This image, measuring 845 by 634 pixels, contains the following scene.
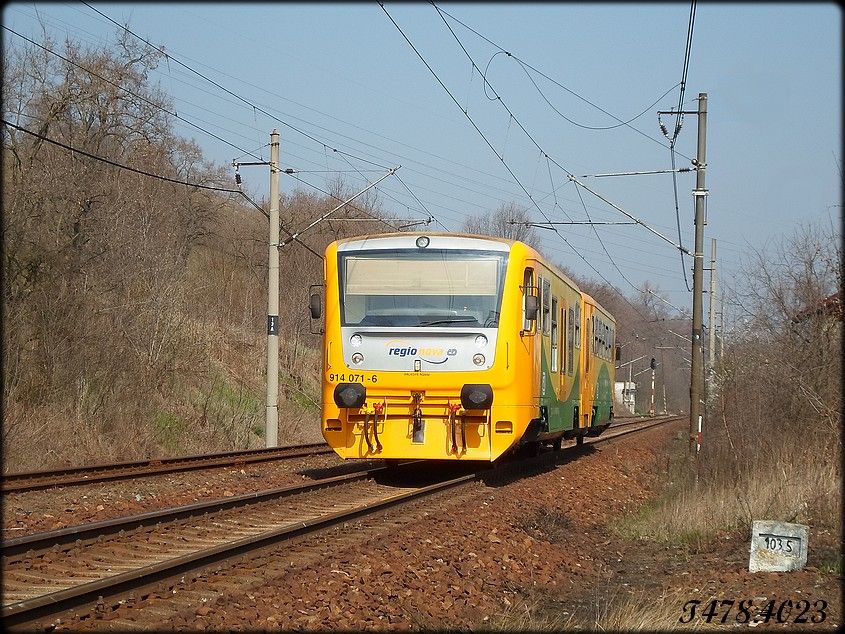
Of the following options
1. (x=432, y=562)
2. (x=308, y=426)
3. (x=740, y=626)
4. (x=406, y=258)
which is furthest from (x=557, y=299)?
(x=308, y=426)

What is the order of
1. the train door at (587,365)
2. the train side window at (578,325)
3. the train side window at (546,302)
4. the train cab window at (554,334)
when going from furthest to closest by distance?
1. the train door at (587,365)
2. the train side window at (578,325)
3. the train cab window at (554,334)
4. the train side window at (546,302)

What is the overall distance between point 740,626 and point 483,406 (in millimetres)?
6247

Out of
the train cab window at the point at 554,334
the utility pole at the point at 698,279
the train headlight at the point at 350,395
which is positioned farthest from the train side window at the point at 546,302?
the utility pole at the point at 698,279

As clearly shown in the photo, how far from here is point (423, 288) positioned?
13.6m

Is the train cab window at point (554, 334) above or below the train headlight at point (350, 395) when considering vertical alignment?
above

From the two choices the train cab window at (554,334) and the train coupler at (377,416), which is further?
the train cab window at (554,334)

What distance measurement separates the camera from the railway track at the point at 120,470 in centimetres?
1347

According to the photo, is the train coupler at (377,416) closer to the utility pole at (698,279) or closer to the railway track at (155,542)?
the railway track at (155,542)

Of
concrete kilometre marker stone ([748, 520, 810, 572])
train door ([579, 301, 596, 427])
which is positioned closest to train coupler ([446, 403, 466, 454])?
concrete kilometre marker stone ([748, 520, 810, 572])

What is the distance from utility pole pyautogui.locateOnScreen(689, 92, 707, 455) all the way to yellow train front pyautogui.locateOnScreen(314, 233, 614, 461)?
7271mm

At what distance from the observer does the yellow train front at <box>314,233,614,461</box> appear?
43.7ft

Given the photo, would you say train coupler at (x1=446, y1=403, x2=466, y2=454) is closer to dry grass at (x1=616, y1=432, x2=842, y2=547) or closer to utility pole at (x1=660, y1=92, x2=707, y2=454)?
dry grass at (x1=616, y1=432, x2=842, y2=547)

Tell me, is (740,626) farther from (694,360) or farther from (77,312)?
(77,312)

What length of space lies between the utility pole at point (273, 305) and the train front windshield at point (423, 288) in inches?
345
